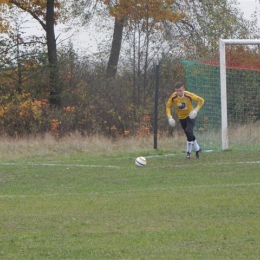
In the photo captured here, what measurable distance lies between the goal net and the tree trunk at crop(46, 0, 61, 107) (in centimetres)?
1129

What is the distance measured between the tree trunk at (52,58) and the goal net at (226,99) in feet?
37.1

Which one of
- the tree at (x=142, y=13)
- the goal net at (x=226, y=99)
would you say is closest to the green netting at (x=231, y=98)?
the goal net at (x=226, y=99)

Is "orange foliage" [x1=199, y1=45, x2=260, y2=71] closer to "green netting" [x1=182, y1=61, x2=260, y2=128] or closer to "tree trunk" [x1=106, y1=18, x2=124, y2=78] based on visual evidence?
"green netting" [x1=182, y1=61, x2=260, y2=128]

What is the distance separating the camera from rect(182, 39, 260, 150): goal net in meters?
19.1

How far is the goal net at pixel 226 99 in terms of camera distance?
19.1m

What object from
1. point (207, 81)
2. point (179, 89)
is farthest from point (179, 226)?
point (207, 81)

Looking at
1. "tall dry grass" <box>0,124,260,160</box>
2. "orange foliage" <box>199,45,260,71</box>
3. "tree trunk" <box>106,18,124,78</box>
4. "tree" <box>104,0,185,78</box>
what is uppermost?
"tree" <box>104,0,185,78</box>

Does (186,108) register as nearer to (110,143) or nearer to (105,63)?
(110,143)

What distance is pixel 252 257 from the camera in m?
7.16

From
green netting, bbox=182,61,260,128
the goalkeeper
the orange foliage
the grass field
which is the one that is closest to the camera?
the grass field

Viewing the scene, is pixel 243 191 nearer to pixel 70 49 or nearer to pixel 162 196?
pixel 162 196

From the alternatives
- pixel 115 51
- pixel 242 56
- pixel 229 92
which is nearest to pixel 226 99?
pixel 229 92

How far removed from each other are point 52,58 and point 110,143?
9.99 meters

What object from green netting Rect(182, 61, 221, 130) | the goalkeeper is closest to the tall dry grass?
green netting Rect(182, 61, 221, 130)
